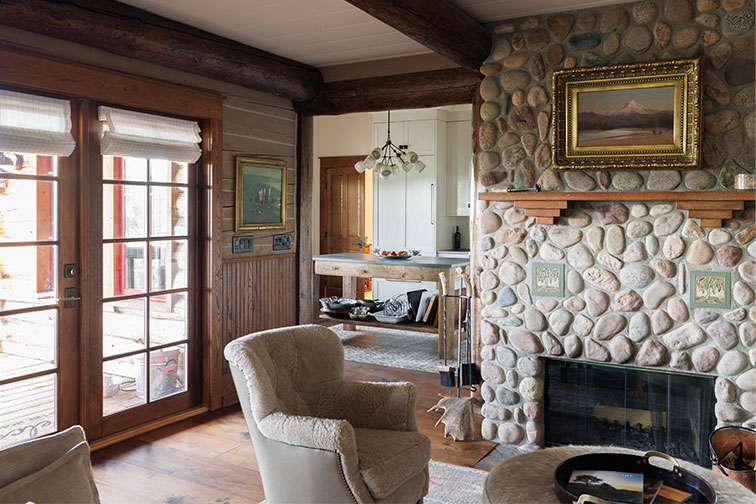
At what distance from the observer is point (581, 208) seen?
370 centimetres

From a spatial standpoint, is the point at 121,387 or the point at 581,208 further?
the point at 121,387

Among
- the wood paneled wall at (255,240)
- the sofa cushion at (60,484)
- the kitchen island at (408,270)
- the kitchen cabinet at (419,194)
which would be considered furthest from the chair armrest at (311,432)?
the kitchen cabinet at (419,194)

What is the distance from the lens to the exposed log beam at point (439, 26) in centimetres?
289

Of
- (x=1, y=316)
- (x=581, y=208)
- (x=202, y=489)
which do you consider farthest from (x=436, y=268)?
(x=1, y=316)

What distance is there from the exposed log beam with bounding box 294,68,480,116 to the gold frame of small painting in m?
0.98

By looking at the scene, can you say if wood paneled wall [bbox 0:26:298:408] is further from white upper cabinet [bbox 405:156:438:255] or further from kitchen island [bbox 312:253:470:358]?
white upper cabinet [bbox 405:156:438:255]

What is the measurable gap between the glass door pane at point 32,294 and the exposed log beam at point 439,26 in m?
2.06

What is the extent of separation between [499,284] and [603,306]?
0.63 metres

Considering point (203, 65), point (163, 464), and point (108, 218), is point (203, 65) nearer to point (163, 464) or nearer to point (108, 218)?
point (108, 218)

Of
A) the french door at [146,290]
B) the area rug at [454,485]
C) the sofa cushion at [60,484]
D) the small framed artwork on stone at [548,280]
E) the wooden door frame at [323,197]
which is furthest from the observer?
the wooden door frame at [323,197]

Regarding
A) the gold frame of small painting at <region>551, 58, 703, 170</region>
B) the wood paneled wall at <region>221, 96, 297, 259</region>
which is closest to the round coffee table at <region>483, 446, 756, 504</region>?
the gold frame of small painting at <region>551, 58, 703, 170</region>

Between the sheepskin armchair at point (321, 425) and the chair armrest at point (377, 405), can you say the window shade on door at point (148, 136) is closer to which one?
the sheepskin armchair at point (321, 425)

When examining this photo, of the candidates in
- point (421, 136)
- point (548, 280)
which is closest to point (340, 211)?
point (421, 136)

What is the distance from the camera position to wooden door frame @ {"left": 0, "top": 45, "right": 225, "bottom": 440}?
337 cm
